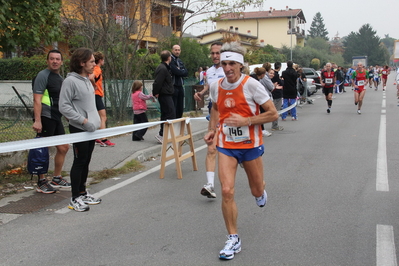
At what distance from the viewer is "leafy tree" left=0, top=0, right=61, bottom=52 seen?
23.9 ft

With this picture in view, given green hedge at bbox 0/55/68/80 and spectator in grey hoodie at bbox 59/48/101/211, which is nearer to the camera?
spectator in grey hoodie at bbox 59/48/101/211

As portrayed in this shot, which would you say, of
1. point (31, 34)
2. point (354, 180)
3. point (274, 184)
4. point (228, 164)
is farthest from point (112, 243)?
point (31, 34)

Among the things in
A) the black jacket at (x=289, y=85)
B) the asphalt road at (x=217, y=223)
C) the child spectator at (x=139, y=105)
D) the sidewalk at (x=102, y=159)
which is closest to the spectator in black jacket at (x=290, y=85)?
the black jacket at (x=289, y=85)

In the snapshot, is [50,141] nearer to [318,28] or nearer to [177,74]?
[177,74]

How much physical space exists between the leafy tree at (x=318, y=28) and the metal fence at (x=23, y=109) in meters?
153

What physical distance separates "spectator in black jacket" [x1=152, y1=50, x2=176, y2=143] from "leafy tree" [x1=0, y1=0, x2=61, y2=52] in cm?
227

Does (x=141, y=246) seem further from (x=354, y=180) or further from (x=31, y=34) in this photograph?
(x=31, y=34)

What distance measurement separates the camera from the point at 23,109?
11438 mm

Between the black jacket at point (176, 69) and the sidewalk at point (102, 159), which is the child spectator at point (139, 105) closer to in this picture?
the sidewalk at point (102, 159)

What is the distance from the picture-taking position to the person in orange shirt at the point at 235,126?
164 inches

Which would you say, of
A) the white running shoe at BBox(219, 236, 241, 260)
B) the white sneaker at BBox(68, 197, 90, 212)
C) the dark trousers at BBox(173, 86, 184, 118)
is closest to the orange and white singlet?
the white running shoe at BBox(219, 236, 241, 260)

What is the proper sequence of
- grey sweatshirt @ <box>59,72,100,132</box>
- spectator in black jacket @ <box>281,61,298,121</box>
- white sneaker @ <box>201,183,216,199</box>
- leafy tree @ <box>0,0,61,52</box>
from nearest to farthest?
grey sweatshirt @ <box>59,72,100,132</box>
white sneaker @ <box>201,183,216,199</box>
leafy tree @ <box>0,0,61,52</box>
spectator in black jacket @ <box>281,61,298,121</box>

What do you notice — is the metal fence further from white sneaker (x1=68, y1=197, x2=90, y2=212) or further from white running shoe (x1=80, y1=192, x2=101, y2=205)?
white sneaker (x1=68, y1=197, x2=90, y2=212)

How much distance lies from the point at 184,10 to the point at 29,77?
29.1ft
